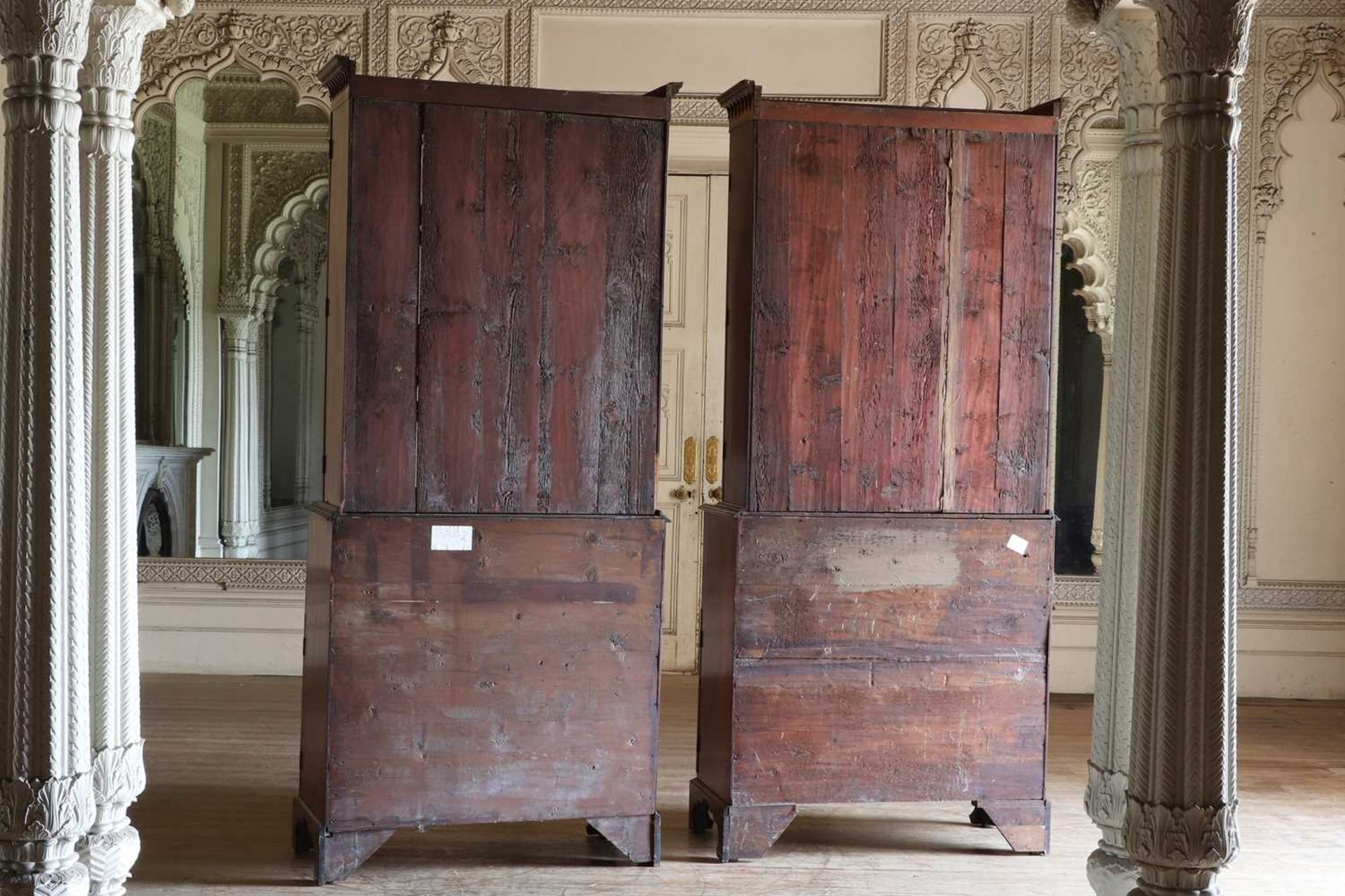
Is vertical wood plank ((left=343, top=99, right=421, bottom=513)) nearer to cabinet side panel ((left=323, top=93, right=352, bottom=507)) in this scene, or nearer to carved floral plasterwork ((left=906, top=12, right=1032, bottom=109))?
cabinet side panel ((left=323, top=93, right=352, bottom=507))

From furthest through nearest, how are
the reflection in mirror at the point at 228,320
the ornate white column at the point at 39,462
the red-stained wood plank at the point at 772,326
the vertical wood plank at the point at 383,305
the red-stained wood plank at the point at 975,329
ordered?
the reflection in mirror at the point at 228,320 → the red-stained wood plank at the point at 975,329 → the red-stained wood plank at the point at 772,326 → the vertical wood plank at the point at 383,305 → the ornate white column at the point at 39,462

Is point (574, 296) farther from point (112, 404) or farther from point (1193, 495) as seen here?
point (1193, 495)

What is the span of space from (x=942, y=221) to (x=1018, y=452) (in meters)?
0.72

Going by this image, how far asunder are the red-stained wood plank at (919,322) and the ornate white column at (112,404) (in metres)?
2.07

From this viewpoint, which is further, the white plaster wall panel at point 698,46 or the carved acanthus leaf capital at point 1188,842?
the white plaster wall panel at point 698,46

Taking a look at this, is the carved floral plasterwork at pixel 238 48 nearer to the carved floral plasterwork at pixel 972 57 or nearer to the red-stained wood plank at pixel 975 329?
the carved floral plasterwork at pixel 972 57

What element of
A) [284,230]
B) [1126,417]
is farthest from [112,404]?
[284,230]

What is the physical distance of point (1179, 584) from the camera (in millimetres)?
2750

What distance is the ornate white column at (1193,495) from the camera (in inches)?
108

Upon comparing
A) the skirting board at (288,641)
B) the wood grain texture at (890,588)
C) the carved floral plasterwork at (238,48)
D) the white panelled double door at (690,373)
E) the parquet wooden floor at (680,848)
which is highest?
the carved floral plasterwork at (238,48)

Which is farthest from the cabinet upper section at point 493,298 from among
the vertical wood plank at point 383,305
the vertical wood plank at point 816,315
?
Result: the vertical wood plank at point 816,315

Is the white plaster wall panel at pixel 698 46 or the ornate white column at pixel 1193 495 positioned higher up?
the white plaster wall panel at pixel 698 46

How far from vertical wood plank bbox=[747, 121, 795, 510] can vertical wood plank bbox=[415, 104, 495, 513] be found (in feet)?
2.51

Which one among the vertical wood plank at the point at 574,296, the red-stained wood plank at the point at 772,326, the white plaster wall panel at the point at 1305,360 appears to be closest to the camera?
the vertical wood plank at the point at 574,296
